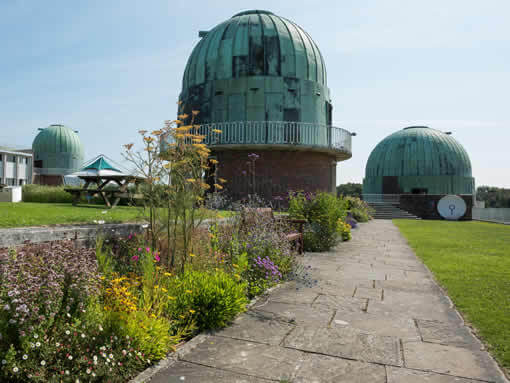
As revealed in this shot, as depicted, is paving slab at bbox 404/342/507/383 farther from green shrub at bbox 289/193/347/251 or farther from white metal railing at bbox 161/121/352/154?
white metal railing at bbox 161/121/352/154

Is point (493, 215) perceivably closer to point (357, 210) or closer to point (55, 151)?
point (357, 210)

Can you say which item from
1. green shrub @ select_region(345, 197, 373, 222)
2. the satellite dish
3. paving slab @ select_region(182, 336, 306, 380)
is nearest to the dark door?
the satellite dish

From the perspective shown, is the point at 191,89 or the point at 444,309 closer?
the point at 444,309

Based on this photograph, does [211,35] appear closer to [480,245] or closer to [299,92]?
[299,92]

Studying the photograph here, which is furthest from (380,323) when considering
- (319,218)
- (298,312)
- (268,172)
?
(268,172)

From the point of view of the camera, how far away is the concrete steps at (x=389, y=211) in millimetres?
27031

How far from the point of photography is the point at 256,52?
61.2 ft

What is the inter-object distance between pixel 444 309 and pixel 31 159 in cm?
5141

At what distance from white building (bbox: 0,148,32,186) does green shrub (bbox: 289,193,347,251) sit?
42.8 m

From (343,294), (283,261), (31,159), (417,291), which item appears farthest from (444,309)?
(31,159)

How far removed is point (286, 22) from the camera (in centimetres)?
2000

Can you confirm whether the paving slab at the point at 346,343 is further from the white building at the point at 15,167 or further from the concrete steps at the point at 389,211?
the white building at the point at 15,167

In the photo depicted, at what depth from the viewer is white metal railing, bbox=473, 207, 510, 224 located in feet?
79.0

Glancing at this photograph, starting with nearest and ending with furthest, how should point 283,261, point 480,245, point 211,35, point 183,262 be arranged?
point 183,262 < point 283,261 < point 480,245 < point 211,35
